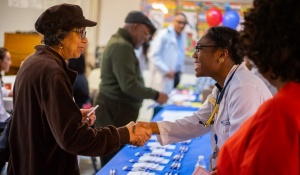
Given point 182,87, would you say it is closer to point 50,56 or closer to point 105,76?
point 105,76

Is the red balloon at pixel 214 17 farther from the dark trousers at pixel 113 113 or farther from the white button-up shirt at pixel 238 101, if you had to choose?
the white button-up shirt at pixel 238 101

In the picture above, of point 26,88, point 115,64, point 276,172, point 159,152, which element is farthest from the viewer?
point 115,64

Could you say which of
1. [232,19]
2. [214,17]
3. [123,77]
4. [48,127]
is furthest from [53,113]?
[214,17]

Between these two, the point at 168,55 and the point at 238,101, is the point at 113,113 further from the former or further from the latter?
the point at 168,55

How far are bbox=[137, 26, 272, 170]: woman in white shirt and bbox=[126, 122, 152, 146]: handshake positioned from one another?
0.06 m

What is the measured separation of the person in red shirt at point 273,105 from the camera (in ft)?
3.51

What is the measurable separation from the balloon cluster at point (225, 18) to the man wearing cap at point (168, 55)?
483mm

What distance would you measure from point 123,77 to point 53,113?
2.12m

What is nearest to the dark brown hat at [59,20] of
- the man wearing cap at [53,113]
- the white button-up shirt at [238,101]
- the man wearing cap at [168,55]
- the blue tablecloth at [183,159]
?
the man wearing cap at [53,113]

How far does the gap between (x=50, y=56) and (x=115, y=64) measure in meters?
2.01

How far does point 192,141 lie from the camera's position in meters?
3.28

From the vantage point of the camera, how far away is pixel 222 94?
2.07m

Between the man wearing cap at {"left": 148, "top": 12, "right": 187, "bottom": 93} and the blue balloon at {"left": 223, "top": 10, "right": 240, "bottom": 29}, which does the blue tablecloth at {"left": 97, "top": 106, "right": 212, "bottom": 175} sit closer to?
the blue balloon at {"left": 223, "top": 10, "right": 240, "bottom": 29}

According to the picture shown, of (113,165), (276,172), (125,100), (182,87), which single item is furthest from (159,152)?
(182,87)
